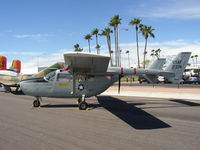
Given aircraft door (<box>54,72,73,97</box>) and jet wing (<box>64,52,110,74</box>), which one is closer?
jet wing (<box>64,52,110,74</box>)

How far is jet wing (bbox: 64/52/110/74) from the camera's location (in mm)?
7795

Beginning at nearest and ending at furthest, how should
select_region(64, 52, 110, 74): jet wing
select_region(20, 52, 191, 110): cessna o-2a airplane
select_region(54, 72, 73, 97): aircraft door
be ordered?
select_region(64, 52, 110, 74): jet wing, select_region(20, 52, 191, 110): cessna o-2a airplane, select_region(54, 72, 73, 97): aircraft door

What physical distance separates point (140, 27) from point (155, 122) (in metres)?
50.3

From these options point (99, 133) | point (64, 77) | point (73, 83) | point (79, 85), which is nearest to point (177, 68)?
point (79, 85)

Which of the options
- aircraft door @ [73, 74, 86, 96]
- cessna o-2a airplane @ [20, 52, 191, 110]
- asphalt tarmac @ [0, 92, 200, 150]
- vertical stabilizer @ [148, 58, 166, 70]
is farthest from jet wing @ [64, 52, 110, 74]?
vertical stabilizer @ [148, 58, 166, 70]

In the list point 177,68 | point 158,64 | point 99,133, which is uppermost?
point 158,64

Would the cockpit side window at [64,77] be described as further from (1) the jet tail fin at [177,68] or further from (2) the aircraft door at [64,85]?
(1) the jet tail fin at [177,68]

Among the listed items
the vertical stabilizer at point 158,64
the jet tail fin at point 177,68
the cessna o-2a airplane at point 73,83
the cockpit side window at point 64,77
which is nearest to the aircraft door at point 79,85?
the cessna o-2a airplane at point 73,83

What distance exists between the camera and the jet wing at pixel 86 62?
25.6ft

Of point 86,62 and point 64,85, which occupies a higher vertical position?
point 86,62

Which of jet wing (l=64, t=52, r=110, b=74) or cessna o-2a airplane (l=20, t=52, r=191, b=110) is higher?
jet wing (l=64, t=52, r=110, b=74)

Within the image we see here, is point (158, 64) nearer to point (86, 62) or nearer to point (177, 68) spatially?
point (177, 68)

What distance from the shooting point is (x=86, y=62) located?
9000 mm

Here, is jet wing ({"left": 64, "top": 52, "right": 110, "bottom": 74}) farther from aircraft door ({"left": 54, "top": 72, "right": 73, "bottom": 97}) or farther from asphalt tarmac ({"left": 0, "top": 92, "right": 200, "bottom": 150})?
asphalt tarmac ({"left": 0, "top": 92, "right": 200, "bottom": 150})
